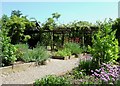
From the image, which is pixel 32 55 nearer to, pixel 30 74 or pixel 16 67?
pixel 16 67

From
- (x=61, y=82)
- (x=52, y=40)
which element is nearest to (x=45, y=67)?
(x=61, y=82)

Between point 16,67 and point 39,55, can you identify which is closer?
point 16,67

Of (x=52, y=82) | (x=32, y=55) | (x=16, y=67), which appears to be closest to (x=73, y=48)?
(x=32, y=55)

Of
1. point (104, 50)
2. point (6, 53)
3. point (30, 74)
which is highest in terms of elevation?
point (104, 50)

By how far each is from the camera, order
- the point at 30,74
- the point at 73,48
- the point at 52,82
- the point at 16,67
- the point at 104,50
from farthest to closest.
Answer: the point at 73,48, the point at 16,67, the point at 30,74, the point at 104,50, the point at 52,82

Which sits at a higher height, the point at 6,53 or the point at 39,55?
the point at 6,53

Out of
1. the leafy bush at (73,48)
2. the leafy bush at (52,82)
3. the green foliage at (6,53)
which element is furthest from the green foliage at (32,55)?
the leafy bush at (52,82)

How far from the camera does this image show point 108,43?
7.98m

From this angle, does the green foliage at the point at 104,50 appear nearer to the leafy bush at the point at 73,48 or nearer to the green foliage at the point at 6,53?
the green foliage at the point at 6,53

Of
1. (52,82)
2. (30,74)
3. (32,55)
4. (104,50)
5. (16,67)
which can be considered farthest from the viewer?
(32,55)

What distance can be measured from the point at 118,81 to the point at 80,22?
1139cm

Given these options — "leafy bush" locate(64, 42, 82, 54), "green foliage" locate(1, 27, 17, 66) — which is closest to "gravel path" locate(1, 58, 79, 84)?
"green foliage" locate(1, 27, 17, 66)

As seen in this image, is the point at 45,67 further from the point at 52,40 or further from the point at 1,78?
the point at 52,40

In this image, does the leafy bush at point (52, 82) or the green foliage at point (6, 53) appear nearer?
the leafy bush at point (52, 82)
